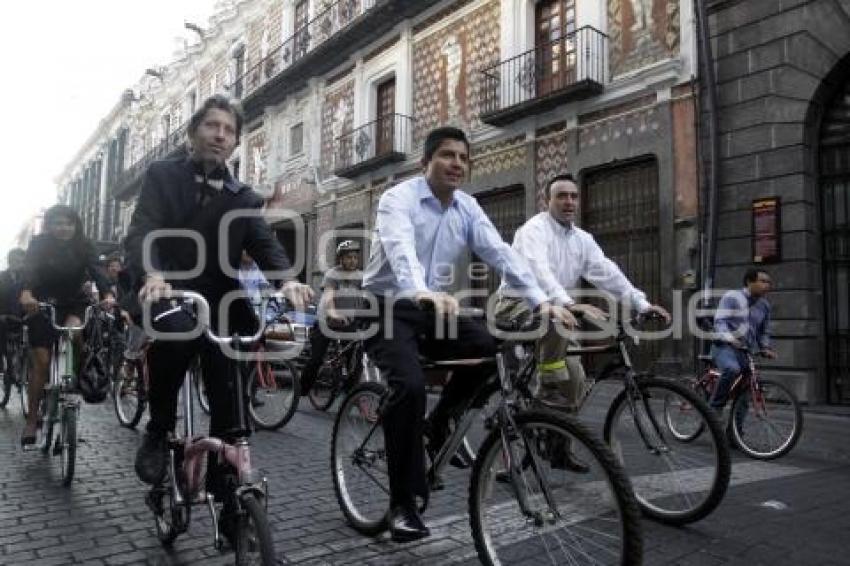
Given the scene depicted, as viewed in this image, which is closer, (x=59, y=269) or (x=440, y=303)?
(x=440, y=303)

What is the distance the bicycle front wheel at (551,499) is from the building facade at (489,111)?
2870 mm

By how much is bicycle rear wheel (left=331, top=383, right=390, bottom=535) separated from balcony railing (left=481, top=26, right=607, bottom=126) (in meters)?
9.23

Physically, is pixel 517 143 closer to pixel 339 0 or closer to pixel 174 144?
pixel 339 0

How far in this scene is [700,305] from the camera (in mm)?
10273

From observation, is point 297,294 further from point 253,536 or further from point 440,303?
point 253,536

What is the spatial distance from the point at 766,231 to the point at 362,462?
780 cm

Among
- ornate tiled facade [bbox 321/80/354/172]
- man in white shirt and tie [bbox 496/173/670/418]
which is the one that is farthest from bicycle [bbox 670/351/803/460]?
ornate tiled facade [bbox 321/80/354/172]

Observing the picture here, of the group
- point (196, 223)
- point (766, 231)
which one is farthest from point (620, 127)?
point (196, 223)

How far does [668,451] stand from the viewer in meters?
3.88

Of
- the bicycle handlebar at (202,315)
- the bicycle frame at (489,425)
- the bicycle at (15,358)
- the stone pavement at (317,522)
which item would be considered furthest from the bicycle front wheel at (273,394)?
the bicycle handlebar at (202,315)

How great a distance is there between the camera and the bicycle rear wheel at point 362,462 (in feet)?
12.0

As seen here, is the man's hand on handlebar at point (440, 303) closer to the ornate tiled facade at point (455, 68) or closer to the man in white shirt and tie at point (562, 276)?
the man in white shirt and tie at point (562, 276)

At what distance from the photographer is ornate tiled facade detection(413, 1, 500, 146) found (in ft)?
48.4

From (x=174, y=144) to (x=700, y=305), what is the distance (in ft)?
85.3
